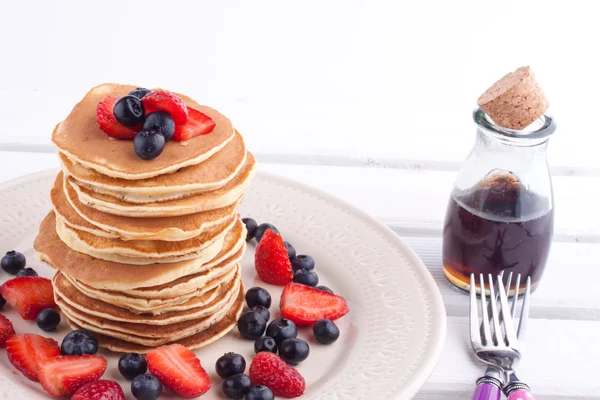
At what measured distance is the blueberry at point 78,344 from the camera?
2049mm

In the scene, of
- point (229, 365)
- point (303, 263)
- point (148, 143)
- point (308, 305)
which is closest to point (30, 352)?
point (229, 365)

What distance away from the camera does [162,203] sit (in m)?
1.97

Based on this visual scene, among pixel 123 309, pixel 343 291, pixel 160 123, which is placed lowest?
pixel 343 291

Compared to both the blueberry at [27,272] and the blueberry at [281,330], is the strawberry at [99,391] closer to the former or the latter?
the blueberry at [281,330]

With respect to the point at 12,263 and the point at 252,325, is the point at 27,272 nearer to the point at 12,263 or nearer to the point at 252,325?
the point at 12,263

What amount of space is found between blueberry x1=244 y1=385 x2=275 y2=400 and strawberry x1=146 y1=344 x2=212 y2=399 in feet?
0.34

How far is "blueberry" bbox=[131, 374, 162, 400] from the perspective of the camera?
1.92m

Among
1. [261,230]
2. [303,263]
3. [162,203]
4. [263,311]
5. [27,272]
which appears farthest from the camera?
[261,230]

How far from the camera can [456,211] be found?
248 cm

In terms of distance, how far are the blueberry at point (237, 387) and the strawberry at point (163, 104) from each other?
0.64m

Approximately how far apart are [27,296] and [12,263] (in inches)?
8.6

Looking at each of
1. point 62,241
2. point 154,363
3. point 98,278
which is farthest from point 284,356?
point 62,241

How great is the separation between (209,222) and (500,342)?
2.72 feet

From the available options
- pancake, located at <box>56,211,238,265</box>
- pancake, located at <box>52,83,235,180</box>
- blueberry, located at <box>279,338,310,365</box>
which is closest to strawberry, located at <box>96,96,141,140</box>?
pancake, located at <box>52,83,235,180</box>
